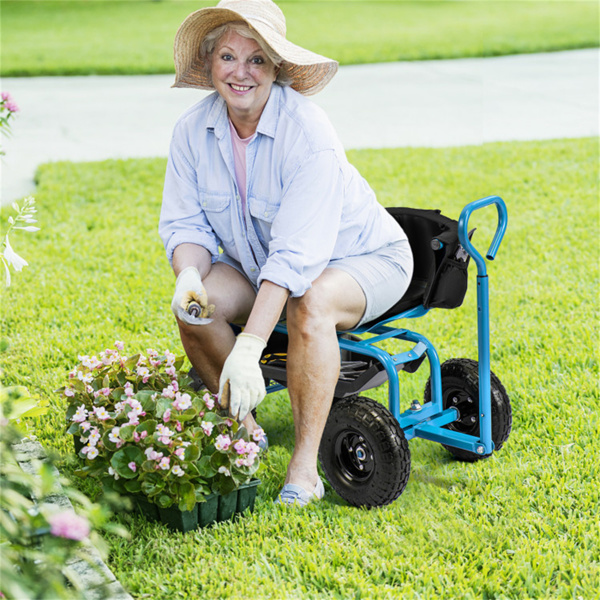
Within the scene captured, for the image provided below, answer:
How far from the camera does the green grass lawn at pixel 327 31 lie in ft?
40.7

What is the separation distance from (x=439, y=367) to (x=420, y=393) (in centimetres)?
64

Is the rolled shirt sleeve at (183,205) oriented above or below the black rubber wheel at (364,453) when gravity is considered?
above

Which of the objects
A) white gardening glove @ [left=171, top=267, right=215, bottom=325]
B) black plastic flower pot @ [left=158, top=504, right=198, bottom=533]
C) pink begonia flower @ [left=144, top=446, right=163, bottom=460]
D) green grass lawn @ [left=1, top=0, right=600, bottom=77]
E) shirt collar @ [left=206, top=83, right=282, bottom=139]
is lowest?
black plastic flower pot @ [left=158, top=504, right=198, bottom=533]

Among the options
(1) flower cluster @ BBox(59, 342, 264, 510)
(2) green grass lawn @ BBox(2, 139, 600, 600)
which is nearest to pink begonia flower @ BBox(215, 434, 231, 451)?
(1) flower cluster @ BBox(59, 342, 264, 510)

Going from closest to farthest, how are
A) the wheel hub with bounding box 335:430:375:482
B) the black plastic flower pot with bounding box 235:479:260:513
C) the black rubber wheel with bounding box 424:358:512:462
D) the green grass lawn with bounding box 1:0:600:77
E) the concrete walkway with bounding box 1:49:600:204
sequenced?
the black plastic flower pot with bounding box 235:479:260:513 → the wheel hub with bounding box 335:430:375:482 → the black rubber wheel with bounding box 424:358:512:462 → the concrete walkway with bounding box 1:49:600:204 → the green grass lawn with bounding box 1:0:600:77

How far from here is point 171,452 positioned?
230 cm

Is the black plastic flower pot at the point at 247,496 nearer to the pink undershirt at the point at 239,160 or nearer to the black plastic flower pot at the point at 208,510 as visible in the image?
the black plastic flower pot at the point at 208,510

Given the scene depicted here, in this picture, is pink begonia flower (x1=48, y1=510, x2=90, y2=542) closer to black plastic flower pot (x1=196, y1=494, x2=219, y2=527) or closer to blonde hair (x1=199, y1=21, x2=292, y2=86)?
black plastic flower pot (x1=196, y1=494, x2=219, y2=527)

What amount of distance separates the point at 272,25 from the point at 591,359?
1908mm

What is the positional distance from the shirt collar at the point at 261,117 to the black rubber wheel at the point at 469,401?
100 centimetres

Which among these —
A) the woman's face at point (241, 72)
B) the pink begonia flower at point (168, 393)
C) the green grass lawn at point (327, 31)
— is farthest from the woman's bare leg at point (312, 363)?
the green grass lawn at point (327, 31)

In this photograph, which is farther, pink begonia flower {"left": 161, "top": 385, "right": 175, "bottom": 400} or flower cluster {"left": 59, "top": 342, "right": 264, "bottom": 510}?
pink begonia flower {"left": 161, "top": 385, "right": 175, "bottom": 400}

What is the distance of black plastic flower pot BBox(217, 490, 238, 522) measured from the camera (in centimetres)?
244

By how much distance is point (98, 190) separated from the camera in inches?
243
